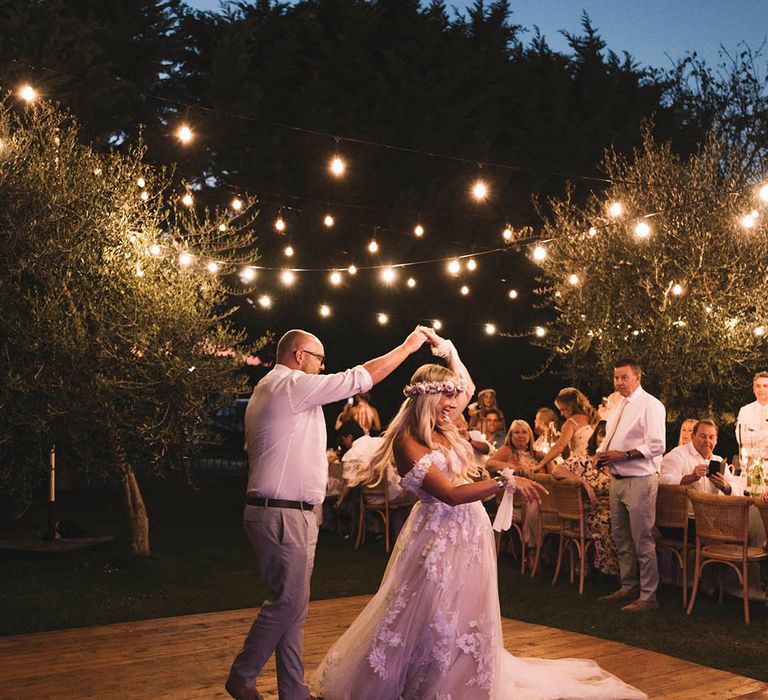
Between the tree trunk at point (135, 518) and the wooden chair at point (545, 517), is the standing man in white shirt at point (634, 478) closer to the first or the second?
the wooden chair at point (545, 517)

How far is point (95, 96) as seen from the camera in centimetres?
1427

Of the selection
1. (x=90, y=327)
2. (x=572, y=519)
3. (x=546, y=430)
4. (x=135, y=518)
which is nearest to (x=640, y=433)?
(x=572, y=519)

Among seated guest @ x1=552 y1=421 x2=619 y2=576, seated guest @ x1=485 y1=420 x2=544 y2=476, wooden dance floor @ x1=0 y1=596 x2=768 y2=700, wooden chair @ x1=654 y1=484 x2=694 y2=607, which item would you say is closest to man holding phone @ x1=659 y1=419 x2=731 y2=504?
wooden chair @ x1=654 y1=484 x2=694 y2=607

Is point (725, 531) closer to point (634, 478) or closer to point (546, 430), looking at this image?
point (634, 478)

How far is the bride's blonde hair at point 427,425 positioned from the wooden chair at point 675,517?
3.19 m

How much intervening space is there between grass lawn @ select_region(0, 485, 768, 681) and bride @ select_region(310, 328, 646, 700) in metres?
1.73

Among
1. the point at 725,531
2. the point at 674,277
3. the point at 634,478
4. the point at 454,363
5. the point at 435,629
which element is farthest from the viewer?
the point at 674,277

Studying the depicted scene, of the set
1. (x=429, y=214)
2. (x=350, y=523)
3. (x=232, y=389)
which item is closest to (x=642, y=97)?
(x=429, y=214)

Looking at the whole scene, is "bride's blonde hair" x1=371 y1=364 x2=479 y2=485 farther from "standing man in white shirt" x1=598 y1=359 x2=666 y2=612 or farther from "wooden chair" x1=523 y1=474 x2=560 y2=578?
"wooden chair" x1=523 y1=474 x2=560 y2=578

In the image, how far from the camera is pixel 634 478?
6.94 metres

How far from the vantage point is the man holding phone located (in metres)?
7.17

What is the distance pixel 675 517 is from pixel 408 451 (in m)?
3.63

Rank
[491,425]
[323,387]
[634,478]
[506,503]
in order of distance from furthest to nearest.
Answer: [491,425] < [634,478] < [506,503] < [323,387]

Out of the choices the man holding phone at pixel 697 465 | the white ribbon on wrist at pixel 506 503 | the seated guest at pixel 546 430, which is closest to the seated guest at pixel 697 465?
the man holding phone at pixel 697 465
